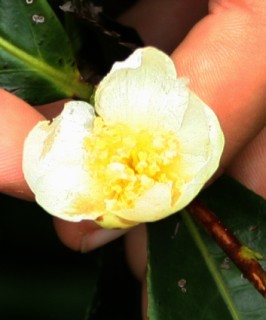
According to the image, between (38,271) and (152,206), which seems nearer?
(152,206)

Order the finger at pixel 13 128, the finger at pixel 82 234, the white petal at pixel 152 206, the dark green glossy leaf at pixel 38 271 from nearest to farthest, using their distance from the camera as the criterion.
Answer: the white petal at pixel 152 206 → the finger at pixel 13 128 → the finger at pixel 82 234 → the dark green glossy leaf at pixel 38 271

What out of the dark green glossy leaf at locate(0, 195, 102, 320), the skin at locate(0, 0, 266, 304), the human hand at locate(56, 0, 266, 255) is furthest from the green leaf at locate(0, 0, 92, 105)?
the dark green glossy leaf at locate(0, 195, 102, 320)

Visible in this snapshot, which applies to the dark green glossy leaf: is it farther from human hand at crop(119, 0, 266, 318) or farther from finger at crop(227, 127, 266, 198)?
human hand at crop(119, 0, 266, 318)

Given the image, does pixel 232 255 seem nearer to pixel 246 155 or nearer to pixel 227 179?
pixel 227 179

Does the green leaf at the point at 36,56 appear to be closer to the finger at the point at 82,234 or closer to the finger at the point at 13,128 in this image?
the finger at the point at 13,128

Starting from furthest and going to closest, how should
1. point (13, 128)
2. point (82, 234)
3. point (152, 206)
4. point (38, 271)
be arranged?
point (38, 271)
point (82, 234)
point (13, 128)
point (152, 206)

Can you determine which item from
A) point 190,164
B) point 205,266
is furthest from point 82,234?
point 190,164

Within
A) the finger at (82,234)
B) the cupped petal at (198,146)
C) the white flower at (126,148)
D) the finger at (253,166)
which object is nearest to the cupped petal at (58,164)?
the white flower at (126,148)

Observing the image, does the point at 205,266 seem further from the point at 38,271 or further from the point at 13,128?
the point at 38,271
